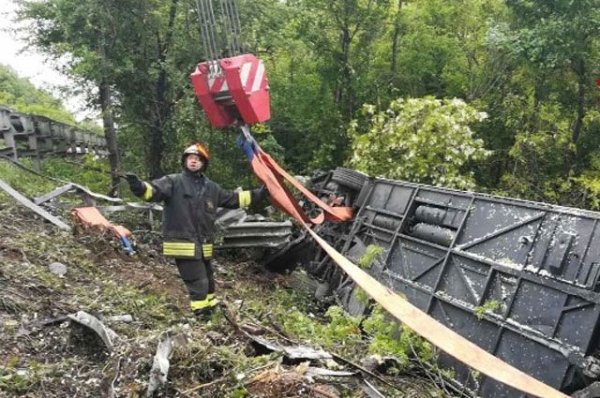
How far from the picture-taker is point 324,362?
325 centimetres

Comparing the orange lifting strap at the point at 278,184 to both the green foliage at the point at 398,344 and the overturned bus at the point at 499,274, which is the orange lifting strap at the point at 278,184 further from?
the green foliage at the point at 398,344

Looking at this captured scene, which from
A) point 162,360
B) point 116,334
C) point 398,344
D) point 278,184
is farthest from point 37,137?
point 162,360

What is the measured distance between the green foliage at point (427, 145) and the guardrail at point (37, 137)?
5598mm

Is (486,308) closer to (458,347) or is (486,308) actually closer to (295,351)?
(295,351)

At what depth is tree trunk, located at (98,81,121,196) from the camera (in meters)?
8.85

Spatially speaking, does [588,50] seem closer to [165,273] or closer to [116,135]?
[165,273]

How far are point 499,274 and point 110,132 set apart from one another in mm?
6810

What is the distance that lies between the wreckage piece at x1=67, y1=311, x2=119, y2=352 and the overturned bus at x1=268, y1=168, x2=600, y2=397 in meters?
2.48

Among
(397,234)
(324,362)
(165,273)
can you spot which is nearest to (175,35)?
(165,273)

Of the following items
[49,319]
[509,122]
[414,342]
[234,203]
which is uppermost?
[509,122]

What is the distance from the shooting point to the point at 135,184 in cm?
458

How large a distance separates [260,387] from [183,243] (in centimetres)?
239

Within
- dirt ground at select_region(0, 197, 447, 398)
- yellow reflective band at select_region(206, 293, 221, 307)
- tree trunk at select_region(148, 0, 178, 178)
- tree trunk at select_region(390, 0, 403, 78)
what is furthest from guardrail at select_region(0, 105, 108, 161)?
tree trunk at select_region(390, 0, 403, 78)

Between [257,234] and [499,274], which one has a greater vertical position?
[499,274]
